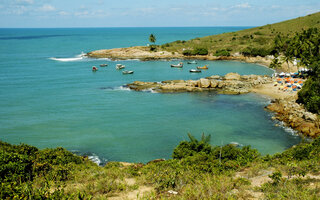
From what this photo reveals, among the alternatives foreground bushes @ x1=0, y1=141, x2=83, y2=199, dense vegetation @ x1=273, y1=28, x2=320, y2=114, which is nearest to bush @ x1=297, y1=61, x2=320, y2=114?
dense vegetation @ x1=273, y1=28, x2=320, y2=114

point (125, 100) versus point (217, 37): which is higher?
point (217, 37)

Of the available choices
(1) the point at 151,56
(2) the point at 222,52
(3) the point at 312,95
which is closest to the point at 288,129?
(3) the point at 312,95

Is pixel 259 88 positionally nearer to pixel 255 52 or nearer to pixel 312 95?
pixel 312 95

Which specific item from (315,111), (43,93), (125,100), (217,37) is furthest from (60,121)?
(217,37)

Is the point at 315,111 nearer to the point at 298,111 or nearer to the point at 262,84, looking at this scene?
the point at 298,111

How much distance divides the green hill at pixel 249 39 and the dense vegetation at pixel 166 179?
3727 inches

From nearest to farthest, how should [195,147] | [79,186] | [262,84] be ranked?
[79,186] < [195,147] < [262,84]

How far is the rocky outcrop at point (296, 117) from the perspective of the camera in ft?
103

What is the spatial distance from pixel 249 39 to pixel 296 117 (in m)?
92.4

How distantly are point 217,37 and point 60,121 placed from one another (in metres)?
111

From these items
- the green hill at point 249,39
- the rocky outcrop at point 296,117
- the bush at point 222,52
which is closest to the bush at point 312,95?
the rocky outcrop at point 296,117

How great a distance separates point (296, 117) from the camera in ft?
115

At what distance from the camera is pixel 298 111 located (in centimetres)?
3634

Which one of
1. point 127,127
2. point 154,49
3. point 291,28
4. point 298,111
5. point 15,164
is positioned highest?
point 291,28
